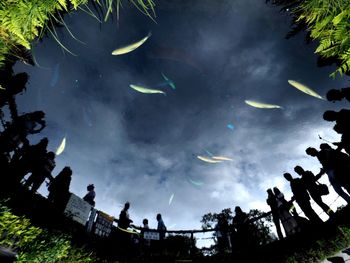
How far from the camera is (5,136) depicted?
6672 millimetres

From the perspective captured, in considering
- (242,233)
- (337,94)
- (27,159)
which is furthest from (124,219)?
(337,94)

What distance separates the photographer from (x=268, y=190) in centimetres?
954

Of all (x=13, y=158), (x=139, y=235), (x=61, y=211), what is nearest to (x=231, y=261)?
(x=139, y=235)

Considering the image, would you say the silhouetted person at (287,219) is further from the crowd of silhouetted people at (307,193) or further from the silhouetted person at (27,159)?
the silhouetted person at (27,159)

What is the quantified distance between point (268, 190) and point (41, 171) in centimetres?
849

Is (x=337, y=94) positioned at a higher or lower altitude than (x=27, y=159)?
higher

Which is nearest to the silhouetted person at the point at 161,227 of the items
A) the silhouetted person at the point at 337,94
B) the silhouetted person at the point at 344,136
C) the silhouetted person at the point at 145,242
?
the silhouetted person at the point at 145,242

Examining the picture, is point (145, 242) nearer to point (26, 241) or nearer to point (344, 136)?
point (26, 241)

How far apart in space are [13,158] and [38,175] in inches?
39.0

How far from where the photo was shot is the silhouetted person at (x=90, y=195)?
10.4 m

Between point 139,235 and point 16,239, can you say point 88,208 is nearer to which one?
point 139,235

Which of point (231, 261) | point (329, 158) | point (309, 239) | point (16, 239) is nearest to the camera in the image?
point (16, 239)

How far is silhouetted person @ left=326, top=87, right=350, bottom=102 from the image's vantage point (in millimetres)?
5547

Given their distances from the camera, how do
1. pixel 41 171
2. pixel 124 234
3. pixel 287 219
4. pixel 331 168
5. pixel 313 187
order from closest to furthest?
1. pixel 331 168
2. pixel 313 187
3. pixel 41 171
4. pixel 287 219
5. pixel 124 234
